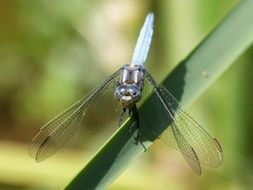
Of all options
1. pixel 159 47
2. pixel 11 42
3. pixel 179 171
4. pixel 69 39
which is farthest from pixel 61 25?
pixel 179 171

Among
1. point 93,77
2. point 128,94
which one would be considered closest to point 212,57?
point 128,94

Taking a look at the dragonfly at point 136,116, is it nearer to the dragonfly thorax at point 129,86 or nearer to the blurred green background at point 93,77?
the dragonfly thorax at point 129,86

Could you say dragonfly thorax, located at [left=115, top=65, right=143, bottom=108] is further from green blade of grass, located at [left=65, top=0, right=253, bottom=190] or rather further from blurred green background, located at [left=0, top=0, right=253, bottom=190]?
blurred green background, located at [left=0, top=0, right=253, bottom=190]

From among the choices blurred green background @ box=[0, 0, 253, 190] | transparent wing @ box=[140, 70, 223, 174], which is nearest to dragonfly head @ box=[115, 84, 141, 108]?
transparent wing @ box=[140, 70, 223, 174]

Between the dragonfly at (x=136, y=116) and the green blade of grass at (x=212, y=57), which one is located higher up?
the green blade of grass at (x=212, y=57)

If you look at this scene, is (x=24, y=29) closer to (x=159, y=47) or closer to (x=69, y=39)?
(x=69, y=39)

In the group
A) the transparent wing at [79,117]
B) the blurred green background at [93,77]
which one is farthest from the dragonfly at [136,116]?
the blurred green background at [93,77]

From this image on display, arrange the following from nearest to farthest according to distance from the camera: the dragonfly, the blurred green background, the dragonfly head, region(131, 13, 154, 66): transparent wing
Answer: the dragonfly → the dragonfly head → region(131, 13, 154, 66): transparent wing → the blurred green background
